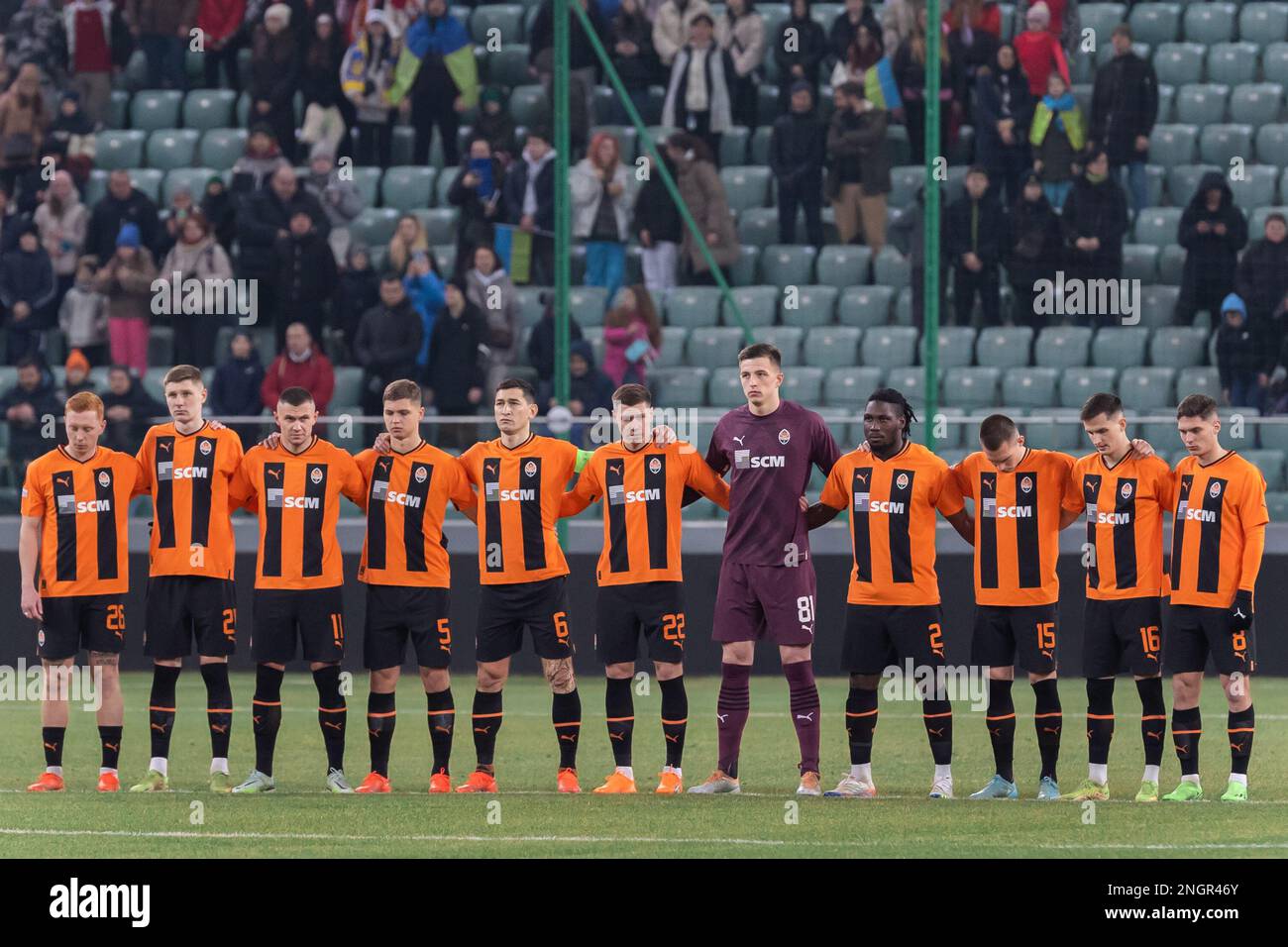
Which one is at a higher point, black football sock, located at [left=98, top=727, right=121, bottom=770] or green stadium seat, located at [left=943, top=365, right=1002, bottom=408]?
green stadium seat, located at [left=943, top=365, right=1002, bottom=408]

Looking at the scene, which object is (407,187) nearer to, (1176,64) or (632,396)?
(1176,64)

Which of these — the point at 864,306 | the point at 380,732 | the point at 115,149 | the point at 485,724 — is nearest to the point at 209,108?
the point at 115,149

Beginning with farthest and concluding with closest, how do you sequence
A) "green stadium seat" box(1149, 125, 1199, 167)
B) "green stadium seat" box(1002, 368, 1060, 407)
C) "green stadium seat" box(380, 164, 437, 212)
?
"green stadium seat" box(380, 164, 437, 212)
"green stadium seat" box(1149, 125, 1199, 167)
"green stadium seat" box(1002, 368, 1060, 407)

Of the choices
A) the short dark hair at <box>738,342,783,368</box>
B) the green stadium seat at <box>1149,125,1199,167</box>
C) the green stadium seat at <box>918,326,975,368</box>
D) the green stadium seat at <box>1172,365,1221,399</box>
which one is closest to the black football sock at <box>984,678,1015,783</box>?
the short dark hair at <box>738,342,783,368</box>

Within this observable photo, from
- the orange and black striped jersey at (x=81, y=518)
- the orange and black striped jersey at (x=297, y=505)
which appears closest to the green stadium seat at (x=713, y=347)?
the orange and black striped jersey at (x=297, y=505)

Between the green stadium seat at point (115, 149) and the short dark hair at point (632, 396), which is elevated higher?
the green stadium seat at point (115, 149)

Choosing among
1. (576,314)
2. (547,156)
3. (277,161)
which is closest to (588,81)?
(547,156)

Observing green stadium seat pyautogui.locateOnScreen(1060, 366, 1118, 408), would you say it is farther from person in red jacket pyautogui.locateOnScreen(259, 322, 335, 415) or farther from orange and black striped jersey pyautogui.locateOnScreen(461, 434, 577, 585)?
orange and black striped jersey pyautogui.locateOnScreen(461, 434, 577, 585)

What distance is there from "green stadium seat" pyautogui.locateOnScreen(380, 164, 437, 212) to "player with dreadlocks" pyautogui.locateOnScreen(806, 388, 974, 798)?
7.60m

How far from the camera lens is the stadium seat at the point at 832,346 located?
571 inches

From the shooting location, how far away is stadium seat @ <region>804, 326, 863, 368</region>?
1451cm

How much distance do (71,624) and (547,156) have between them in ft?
20.2

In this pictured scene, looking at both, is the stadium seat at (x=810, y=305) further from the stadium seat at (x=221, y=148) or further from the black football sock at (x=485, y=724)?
the black football sock at (x=485, y=724)

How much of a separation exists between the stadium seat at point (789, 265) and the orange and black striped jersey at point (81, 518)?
245 inches
